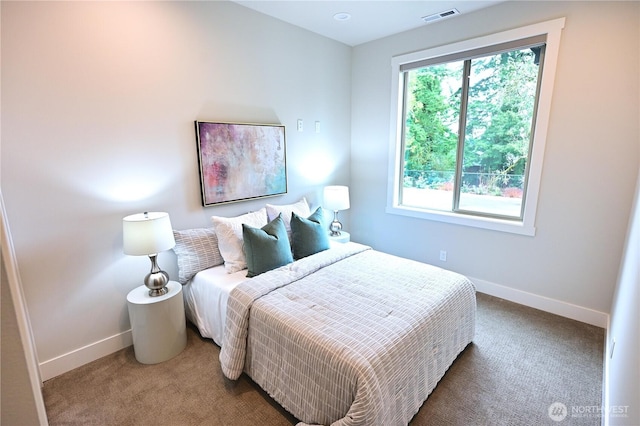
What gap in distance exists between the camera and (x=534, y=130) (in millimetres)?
2686

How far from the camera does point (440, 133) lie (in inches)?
132

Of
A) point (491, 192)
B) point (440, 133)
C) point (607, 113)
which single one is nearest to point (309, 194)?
point (440, 133)

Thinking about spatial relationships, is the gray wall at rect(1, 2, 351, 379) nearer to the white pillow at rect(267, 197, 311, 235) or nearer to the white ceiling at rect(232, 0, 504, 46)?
the white ceiling at rect(232, 0, 504, 46)

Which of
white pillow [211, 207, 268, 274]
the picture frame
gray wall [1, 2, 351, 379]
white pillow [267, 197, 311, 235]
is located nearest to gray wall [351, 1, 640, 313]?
white pillow [267, 197, 311, 235]

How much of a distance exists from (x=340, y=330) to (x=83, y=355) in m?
1.95

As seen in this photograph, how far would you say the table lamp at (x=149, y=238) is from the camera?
198 centimetres

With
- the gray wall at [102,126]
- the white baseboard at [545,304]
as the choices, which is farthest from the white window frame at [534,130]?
the gray wall at [102,126]

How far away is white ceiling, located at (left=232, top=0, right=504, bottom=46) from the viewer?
2672 mm

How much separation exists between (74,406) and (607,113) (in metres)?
4.23

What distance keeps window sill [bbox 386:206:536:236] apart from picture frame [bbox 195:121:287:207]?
1493 mm

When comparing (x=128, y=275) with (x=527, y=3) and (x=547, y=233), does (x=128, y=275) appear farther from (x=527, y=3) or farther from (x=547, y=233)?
(x=527, y=3)

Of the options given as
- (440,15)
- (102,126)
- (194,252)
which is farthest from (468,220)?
(102,126)

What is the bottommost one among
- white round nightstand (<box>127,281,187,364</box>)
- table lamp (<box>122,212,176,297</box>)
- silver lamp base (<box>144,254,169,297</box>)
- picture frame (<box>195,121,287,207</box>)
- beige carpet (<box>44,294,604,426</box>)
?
beige carpet (<box>44,294,604,426</box>)

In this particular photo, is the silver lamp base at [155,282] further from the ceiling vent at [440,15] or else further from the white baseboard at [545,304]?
the ceiling vent at [440,15]
